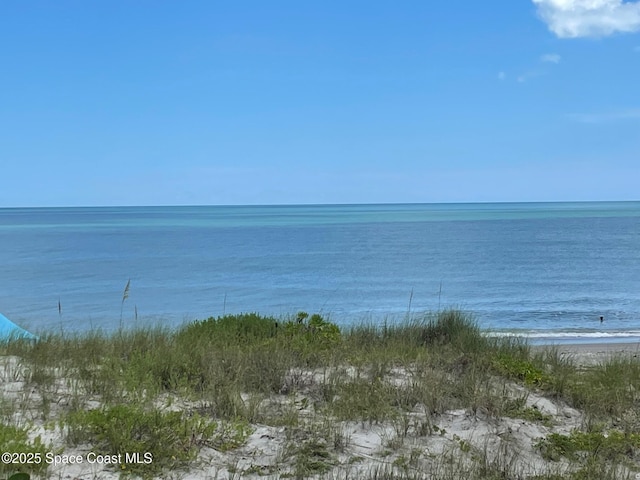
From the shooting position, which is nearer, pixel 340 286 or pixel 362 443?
pixel 362 443

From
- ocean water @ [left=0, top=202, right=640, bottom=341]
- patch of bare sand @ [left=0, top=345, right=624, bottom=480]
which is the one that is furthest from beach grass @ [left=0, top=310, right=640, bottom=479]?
ocean water @ [left=0, top=202, right=640, bottom=341]

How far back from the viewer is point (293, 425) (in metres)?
5.55

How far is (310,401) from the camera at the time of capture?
251 inches

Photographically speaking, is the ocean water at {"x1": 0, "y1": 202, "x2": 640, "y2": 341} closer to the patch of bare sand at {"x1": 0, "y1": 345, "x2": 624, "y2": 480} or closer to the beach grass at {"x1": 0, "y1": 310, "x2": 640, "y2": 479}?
the beach grass at {"x1": 0, "y1": 310, "x2": 640, "y2": 479}

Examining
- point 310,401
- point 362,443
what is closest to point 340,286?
point 310,401

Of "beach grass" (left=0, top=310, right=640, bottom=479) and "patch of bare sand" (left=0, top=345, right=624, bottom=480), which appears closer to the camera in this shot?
"patch of bare sand" (left=0, top=345, right=624, bottom=480)

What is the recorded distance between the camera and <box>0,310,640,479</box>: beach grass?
4945 mm

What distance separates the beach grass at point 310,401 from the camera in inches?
195

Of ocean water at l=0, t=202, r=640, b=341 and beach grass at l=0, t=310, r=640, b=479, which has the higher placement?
beach grass at l=0, t=310, r=640, b=479

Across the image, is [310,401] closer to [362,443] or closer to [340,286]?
[362,443]

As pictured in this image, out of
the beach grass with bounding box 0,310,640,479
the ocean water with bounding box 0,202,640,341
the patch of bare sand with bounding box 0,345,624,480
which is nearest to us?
the patch of bare sand with bounding box 0,345,624,480

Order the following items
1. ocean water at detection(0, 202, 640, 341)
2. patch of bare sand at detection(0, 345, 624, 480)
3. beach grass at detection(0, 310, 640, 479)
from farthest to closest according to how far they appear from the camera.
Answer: ocean water at detection(0, 202, 640, 341) < beach grass at detection(0, 310, 640, 479) < patch of bare sand at detection(0, 345, 624, 480)

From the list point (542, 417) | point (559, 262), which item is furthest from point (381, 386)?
point (559, 262)

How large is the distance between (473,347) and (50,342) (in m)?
5.25
